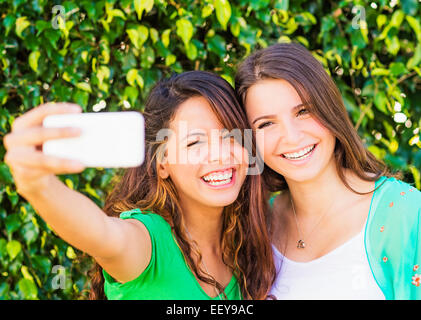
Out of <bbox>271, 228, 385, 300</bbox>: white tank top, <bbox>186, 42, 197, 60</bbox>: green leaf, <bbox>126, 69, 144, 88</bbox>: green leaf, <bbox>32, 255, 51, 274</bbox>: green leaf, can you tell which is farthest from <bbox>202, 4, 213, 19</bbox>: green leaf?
<bbox>32, 255, 51, 274</bbox>: green leaf

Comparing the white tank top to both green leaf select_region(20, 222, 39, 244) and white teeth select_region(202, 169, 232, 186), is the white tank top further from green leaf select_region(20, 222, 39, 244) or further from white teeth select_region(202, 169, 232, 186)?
green leaf select_region(20, 222, 39, 244)

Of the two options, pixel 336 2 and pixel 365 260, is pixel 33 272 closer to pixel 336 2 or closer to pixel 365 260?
pixel 365 260

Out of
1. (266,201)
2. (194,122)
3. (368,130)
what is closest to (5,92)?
(194,122)

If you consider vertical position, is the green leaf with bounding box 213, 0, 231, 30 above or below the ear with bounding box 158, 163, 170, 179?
above

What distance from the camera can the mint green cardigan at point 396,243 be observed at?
1719 mm

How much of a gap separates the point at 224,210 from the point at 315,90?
0.66 metres

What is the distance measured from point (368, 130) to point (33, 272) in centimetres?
214

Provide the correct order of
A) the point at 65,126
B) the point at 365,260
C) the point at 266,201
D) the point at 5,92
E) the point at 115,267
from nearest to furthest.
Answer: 1. the point at 65,126
2. the point at 115,267
3. the point at 365,260
4. the point at 266,201
5. the point at 5,92

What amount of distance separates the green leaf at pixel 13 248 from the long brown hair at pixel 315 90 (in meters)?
1.54

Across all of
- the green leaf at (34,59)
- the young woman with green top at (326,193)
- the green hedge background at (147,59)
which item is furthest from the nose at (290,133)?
the green leaf at (34,59)

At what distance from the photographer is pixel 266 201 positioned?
7.39 ft

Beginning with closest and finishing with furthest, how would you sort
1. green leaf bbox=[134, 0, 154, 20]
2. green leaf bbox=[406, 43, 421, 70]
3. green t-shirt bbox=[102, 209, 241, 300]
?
green t-shirt bbox=[102, 209, 241, 300], green leaf bbox=[134, 0, 154, 20], green leaf bbox=[406, 43, 421, 70]

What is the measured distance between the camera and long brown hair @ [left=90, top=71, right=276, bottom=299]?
1.89m

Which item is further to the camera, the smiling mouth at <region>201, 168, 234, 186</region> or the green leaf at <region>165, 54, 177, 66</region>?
the green leaf at <region>165, 54, 177, 66</region>
